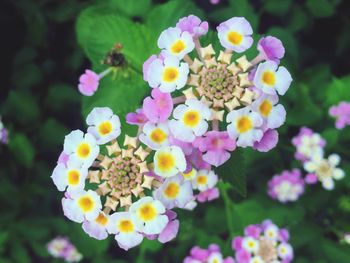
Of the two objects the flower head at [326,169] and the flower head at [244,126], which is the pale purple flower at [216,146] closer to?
the flower head at [244,126]

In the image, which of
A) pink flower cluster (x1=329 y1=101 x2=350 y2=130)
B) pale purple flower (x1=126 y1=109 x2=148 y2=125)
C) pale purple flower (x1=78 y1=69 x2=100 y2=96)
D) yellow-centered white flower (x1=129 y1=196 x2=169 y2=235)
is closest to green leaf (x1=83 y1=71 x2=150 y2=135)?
pale purple flower (x1=78 y1=69 x2=100 y2=96)

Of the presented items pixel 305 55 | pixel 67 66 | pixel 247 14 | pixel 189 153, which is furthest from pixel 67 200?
pixel 305 55

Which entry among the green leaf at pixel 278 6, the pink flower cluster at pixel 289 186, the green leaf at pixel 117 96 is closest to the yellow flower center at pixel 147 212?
the green leaf at pixel 117 96

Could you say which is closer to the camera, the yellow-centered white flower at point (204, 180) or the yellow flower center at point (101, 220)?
the yellow flower center at point (101, 220)

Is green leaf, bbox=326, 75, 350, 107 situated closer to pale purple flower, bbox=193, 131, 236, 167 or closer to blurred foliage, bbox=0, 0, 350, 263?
blurred foliage, bbox=0, 0, 350, 263

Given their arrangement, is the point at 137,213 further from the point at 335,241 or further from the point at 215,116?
the point at 335,241
